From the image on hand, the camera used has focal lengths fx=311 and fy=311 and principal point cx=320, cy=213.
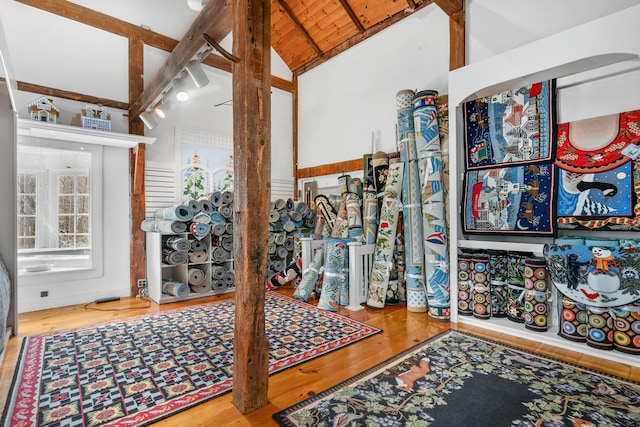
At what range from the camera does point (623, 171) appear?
219cm

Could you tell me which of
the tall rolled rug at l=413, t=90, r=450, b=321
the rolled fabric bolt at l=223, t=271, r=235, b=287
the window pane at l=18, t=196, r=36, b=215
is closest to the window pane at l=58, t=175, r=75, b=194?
the window pane at l=18, t=196, r=36, b=215

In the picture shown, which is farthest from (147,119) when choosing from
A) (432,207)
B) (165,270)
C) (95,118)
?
(432,207)

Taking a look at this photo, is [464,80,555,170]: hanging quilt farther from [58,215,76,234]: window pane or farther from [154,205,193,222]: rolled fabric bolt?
[58,215,76,234]: window pane

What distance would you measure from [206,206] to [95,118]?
5.22 ft

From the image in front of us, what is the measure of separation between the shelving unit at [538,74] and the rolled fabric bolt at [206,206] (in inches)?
109

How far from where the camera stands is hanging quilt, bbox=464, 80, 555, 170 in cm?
256

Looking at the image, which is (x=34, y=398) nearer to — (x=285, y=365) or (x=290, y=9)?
(x=285, y=365)

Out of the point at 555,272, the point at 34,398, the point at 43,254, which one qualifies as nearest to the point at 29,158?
the point at 43,254

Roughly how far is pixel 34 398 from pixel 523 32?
179 inches

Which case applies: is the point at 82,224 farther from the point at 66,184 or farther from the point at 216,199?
the point at 216,199

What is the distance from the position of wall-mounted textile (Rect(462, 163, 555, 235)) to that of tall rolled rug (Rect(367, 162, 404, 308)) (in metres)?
0.70

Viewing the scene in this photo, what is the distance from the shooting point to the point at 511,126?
2.73 m

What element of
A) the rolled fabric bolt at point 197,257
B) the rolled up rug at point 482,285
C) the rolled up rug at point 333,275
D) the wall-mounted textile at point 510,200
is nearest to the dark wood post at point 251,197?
the rolled up rug at point 333,275

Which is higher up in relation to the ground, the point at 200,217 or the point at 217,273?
the point at 200,217
